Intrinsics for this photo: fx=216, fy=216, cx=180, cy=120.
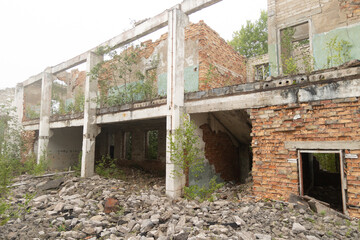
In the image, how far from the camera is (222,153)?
844cm

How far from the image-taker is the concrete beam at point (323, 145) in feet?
14.7

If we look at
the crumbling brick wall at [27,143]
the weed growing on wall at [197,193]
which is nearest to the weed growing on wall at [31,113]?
the crumbling brick wall at [27,143]

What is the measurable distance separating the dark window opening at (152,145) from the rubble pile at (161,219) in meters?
4.57

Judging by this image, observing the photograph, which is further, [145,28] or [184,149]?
[145,28]

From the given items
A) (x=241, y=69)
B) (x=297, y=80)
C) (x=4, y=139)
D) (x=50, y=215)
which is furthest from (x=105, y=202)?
(x=4, y=139)

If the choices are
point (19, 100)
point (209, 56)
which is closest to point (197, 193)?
point (209, 56)

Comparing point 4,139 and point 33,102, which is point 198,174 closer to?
point 4,139

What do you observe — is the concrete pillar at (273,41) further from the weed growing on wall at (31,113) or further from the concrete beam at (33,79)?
→ the weed growing on wall at (31,113)

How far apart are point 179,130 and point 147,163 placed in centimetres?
629

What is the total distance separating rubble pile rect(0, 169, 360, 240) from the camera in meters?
4.02

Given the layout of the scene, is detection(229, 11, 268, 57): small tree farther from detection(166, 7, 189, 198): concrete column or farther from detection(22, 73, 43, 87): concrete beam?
detection(22, 73, 43, 87): concrete beam

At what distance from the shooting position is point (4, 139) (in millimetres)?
13859

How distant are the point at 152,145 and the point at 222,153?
5.43 metres

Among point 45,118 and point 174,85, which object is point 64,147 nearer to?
point 45,118
